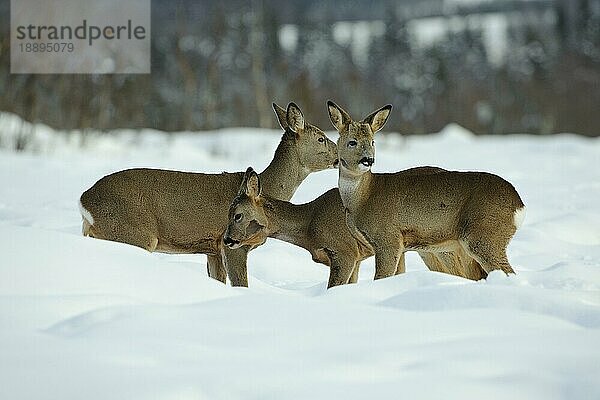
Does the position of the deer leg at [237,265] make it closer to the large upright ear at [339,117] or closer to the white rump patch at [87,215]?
the white rump patch at [87,215]

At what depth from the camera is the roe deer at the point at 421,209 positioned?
22.6ft

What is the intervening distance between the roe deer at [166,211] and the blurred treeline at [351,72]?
14.3 m

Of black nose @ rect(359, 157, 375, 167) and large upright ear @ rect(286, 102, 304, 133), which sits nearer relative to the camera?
black nose @ rect(359, 157, 375, 167)

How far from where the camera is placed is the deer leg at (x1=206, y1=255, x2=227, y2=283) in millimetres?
7805

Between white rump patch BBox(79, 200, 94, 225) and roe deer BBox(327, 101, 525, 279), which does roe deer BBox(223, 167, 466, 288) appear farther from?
white rump patch BBox(79, 200, 94, 225)

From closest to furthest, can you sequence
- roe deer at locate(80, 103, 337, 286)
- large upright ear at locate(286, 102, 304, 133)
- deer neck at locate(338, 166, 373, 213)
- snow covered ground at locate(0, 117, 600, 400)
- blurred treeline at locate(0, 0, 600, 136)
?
snow covered ground at locate(0, 117, 600, 400), deer neck at locate(338, 166, 373, 213), roe deer at locate(80, 103, 337, 286), large upright ear at locate(286, 102, 304, 133), blurred treeline at locate(0, 0, 600, 136)

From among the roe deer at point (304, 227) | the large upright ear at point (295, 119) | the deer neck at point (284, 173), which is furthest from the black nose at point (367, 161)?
the deer neck at point (284, 173)

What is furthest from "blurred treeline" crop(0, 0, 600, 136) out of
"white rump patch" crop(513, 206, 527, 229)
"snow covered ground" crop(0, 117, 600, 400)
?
"snow covered ground" crop(0, 117, 600, 400)

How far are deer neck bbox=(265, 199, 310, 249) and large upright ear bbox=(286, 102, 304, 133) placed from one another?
829 millimetres

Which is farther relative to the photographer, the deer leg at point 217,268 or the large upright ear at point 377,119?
the deer leg at point 217,268

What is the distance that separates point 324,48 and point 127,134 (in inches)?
1190

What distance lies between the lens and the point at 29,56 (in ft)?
69.7

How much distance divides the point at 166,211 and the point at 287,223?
823 mm

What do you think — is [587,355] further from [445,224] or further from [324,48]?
[324,48]
